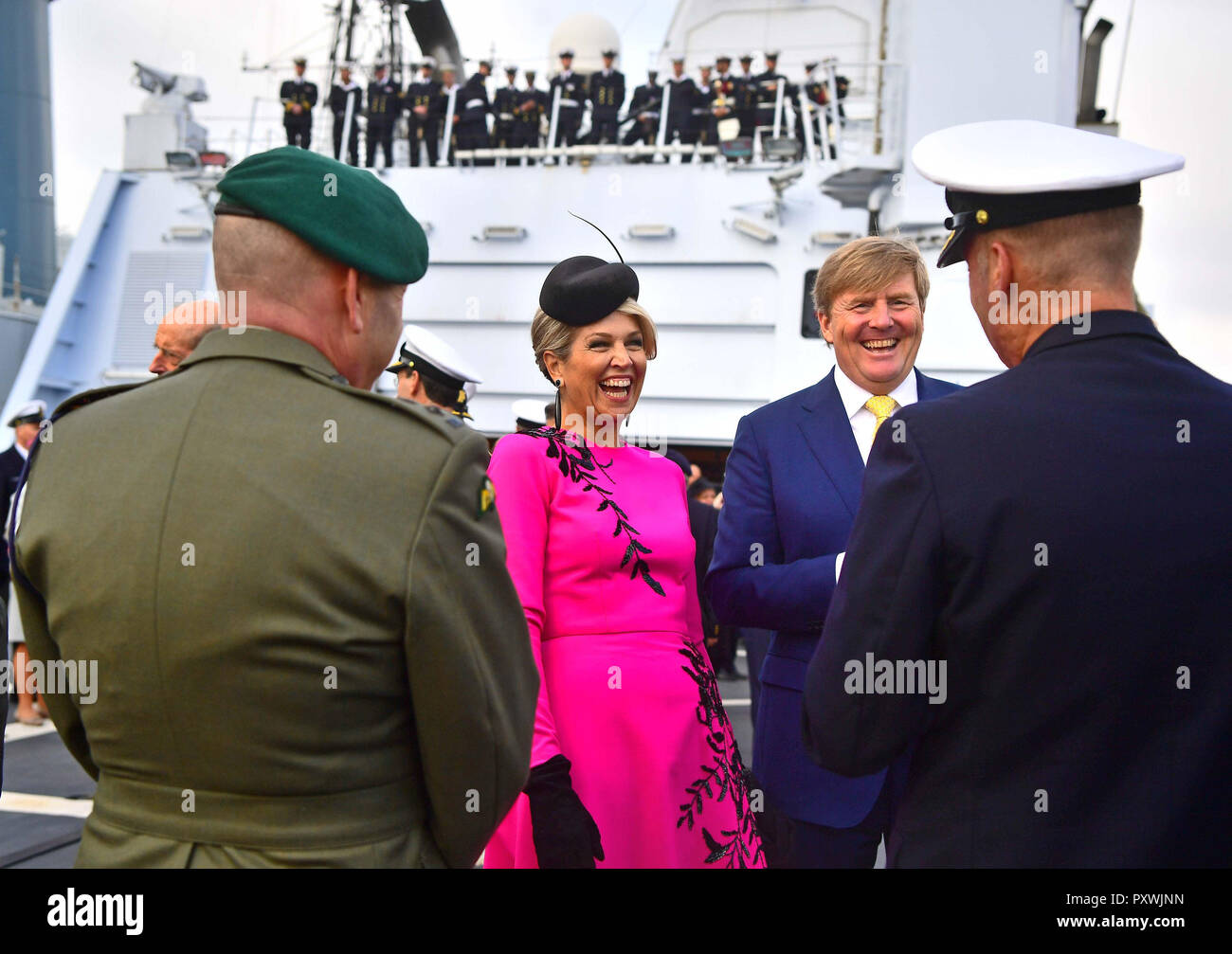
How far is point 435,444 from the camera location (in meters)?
1.20

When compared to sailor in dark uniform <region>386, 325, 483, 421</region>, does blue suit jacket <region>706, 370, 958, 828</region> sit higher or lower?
lower

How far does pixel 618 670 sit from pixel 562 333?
761mm

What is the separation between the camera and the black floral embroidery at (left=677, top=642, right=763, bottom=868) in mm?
1965

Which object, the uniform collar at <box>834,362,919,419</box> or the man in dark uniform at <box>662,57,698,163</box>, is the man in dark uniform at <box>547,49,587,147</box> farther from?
the uniform collar at <box>834,362,919,419</box>

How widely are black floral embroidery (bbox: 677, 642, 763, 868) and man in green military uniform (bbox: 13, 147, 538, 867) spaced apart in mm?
793

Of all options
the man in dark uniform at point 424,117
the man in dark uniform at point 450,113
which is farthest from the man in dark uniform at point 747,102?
the man in dark uniform at point 424,117

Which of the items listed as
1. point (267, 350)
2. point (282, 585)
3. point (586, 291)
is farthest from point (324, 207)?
point (586, 291)

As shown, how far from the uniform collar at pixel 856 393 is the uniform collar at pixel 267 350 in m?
1.36

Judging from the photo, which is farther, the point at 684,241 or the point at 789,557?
the point at 684,241

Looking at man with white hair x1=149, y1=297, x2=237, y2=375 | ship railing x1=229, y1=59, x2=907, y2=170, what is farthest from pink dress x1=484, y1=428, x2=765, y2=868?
ship railing x1=229, y1=59, x2=907, y2=170

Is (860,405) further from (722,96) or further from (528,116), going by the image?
(528,116)

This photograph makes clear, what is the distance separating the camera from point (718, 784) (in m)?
2.02
